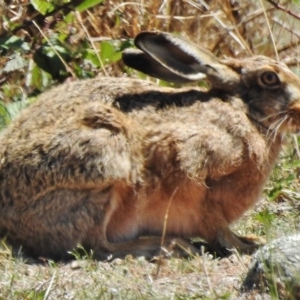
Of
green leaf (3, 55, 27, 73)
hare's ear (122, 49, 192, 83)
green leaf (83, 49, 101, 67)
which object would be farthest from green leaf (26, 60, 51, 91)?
hare's ear (122, 49, 192, 83)

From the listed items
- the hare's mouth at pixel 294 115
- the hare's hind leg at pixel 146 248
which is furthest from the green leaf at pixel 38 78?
the hare's mouth at pixel 294 115

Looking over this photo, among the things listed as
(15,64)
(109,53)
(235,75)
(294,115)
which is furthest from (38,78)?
(294,115)

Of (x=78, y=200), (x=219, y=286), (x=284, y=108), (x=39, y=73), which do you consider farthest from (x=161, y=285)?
(x=39, y=73)

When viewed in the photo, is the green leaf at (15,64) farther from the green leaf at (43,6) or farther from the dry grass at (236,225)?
the green leaf at (43,6)

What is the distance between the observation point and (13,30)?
8055mm

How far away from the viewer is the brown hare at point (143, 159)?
6.06 metres

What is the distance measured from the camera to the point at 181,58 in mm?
6699

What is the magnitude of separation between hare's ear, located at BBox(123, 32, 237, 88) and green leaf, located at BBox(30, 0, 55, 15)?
140 centimetres

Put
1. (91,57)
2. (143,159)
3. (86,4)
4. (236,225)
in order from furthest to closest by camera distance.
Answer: (91,57)
(86,4)
(236,225)
(143,159)

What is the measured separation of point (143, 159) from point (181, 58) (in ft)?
2.82

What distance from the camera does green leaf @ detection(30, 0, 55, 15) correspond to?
25.6 ft

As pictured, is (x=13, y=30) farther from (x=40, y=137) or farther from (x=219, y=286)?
(x=219, y=286)

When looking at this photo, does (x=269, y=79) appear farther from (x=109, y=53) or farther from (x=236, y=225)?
(x=109, y=53)

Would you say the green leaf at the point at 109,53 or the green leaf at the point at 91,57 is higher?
the green leaf at the point at 109,53
